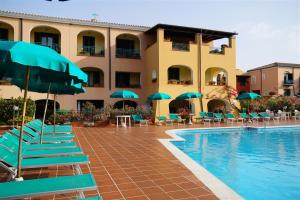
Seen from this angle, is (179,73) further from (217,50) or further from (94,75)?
(94,75)

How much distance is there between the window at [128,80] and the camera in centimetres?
2284

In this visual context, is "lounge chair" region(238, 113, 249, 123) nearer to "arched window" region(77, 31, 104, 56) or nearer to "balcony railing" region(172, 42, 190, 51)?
"balcony railing" region(172, 42, 190, 51)

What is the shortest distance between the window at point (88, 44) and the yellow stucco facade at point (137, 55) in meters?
0.09

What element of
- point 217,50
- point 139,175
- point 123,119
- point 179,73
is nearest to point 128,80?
point 179,73

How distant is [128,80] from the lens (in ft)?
76.4

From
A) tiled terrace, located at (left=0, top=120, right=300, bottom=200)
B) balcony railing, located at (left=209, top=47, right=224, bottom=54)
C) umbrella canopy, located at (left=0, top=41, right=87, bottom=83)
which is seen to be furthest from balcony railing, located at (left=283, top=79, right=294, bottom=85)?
umbrella canopy, located at (left=0, top=41, right=87, bottom=83)

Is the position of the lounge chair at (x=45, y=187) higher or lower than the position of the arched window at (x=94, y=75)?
lower

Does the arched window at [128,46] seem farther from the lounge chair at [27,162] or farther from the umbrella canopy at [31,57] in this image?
the umbrella canopy at [31,57]

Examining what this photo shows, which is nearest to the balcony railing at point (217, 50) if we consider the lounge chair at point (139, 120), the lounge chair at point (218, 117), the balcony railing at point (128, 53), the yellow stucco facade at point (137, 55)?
the yellow stucco facade at point (137, 55)

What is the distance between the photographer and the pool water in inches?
215

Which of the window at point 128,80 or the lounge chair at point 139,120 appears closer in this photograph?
the lounge chair at point 139,120

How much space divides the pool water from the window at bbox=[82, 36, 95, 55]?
13.8 m

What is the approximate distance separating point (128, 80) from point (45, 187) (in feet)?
67.0

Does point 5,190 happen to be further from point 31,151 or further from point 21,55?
point 31,151
